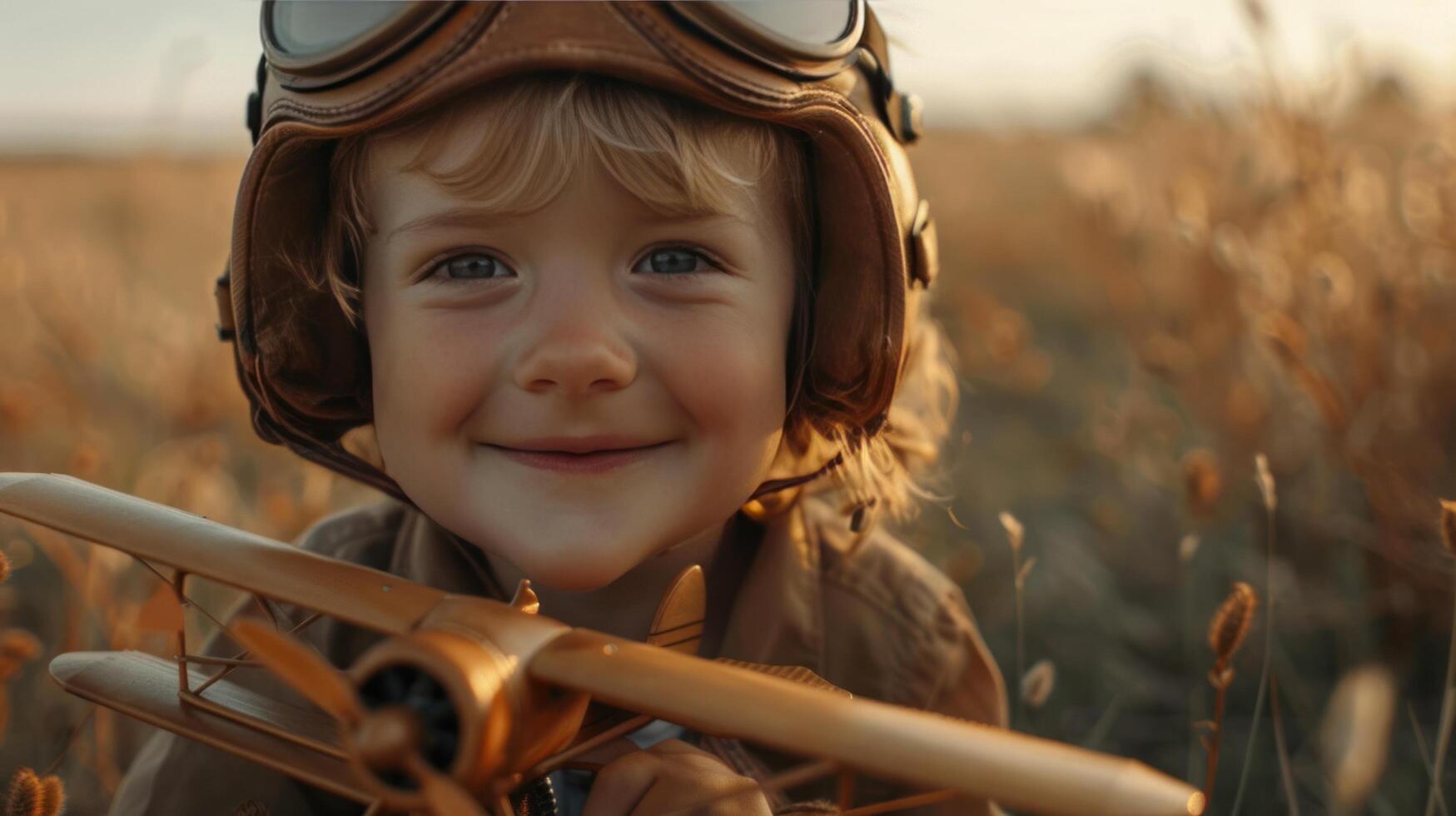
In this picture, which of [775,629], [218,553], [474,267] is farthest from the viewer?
[775,629]

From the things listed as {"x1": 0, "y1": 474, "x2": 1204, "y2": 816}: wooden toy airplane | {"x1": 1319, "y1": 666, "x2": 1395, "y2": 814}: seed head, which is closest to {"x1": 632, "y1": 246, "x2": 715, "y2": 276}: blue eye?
{"x1": 0, "y1": 474, "x2": 1204, "y2": 816}: wooden toy airplane

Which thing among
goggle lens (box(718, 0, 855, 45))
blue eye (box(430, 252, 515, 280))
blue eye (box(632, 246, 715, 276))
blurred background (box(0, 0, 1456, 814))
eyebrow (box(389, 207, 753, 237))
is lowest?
blurred background (box(0, 0, 1456, 814))

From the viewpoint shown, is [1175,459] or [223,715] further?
[1175,459]

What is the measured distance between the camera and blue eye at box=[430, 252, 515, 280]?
178cm

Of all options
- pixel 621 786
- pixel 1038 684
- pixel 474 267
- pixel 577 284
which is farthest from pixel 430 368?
pixel 1038 684

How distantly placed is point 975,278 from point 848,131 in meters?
5.75

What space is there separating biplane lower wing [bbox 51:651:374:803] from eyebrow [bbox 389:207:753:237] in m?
0.66

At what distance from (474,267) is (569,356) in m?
0.23

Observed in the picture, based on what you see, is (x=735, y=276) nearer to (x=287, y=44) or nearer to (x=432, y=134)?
(x=432, y=134)

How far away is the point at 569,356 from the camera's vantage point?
5.49 feet

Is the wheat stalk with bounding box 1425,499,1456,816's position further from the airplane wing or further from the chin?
the chin

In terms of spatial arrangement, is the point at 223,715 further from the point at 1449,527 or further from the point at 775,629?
the point at 1449,527

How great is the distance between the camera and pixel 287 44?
1793 millimetres

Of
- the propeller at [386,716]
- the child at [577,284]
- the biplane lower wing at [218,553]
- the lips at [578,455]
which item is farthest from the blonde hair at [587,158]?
the propeller at [386,716]
